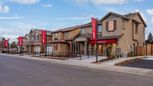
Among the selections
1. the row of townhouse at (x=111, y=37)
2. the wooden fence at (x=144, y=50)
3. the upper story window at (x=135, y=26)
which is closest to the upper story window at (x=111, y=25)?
the row of townhouse at (x=111, y=37)

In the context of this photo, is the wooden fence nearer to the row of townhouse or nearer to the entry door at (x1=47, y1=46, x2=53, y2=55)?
the row of townhouse

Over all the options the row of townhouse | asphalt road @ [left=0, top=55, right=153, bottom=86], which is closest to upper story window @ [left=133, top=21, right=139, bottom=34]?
the row of townhouse

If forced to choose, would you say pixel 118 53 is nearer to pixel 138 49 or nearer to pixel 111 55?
pixel 111 55

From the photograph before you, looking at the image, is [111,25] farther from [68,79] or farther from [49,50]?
[68,79]

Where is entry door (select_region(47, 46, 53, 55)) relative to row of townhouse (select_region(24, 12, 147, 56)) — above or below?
below

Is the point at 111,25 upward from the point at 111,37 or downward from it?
upward

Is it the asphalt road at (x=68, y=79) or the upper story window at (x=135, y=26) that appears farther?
the upper story window at (x=135, y=26)

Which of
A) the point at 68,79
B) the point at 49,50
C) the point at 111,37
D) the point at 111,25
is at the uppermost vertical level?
the point at 111,25

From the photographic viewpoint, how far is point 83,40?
44094 mm

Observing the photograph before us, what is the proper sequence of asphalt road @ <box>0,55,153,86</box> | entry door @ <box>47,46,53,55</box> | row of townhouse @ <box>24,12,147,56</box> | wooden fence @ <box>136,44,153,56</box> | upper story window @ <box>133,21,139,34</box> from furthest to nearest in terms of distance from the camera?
1. entry door @ <box>47,46,53,55</box>
2. upper story window @ <box>133,21,139,34</box>
3. wooden fence @ <box>136,44,153,56</box>
4. row of townhouse @ <box>24,12,147,56</box>
5. asphalt road @ <box>0,55,153,86</box>

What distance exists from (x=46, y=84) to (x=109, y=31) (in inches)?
1148

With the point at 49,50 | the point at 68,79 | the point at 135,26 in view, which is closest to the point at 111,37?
the point at 135,26

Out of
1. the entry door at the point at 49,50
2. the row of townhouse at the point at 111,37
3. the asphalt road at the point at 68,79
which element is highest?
the row of townhouse at the point at 111,37

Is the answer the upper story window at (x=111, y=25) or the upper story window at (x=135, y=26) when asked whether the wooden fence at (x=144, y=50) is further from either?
the upper story window at (x=111, y=25)
